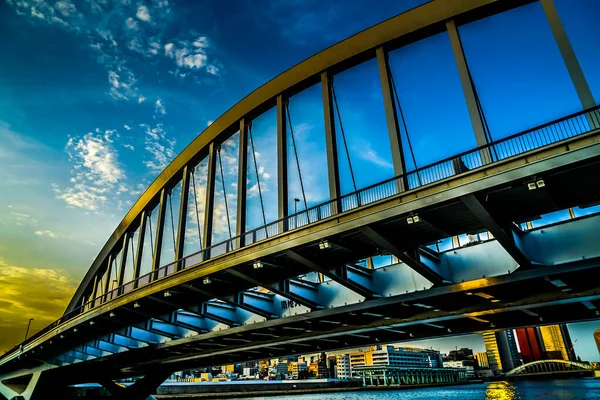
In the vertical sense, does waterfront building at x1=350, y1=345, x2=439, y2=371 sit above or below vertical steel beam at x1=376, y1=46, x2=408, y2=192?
below

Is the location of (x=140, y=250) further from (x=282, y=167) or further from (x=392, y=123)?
(x=392, y=123)

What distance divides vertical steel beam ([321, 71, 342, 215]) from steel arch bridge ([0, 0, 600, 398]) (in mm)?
72

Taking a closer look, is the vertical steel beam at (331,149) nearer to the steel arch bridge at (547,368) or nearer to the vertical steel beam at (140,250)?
the vertical steel beam at (140,250)

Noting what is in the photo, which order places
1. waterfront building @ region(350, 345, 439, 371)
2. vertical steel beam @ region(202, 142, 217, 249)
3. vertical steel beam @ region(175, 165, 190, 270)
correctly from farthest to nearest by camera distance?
waterfront building @ region(350, 345, 439, 371) < vertical steel beam @ region(175, 165, 190, 270) < vertical steel beam @ region(202, 142, 217, 249)

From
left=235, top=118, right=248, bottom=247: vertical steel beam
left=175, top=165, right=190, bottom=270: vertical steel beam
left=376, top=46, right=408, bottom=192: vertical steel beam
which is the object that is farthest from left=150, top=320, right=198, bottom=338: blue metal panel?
left=376, top=46, right=408, bottom=192: vertical steel beam

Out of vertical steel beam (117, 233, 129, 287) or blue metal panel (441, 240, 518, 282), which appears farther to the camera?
vertical steel beam (117, 233, 129, 287)

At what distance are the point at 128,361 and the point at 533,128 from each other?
38.6 metres

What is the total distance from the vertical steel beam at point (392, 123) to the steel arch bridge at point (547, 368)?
536ft

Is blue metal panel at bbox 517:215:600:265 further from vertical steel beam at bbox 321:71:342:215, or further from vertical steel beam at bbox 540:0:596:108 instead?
vertical steel beam at bbox 321:71:342:215

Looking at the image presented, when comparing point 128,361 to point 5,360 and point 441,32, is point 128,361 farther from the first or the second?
point 441,32

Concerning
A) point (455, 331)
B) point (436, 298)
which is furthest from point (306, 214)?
point (455, 331)

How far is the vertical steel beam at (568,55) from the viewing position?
12.4 metres

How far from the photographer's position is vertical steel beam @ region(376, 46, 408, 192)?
49.9 feet

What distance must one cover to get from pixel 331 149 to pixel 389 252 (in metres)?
7.03
